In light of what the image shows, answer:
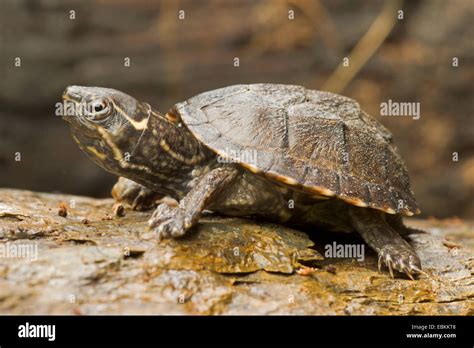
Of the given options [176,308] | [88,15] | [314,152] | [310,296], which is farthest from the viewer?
[88,15]

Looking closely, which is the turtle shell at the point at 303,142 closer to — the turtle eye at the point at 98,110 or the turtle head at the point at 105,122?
the turtle head at the point at 105,122

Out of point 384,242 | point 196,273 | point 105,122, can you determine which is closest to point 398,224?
point 384,242

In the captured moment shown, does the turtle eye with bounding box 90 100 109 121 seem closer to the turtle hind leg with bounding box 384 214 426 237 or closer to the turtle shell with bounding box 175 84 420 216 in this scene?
the turtle shell with bounding box 175 84 420 216

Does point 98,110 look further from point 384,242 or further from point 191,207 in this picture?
point 384,242

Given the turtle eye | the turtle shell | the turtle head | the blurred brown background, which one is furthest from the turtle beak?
the blurred brown background

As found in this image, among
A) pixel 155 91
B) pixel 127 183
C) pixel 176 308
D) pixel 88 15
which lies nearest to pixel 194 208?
pixel 176 308
